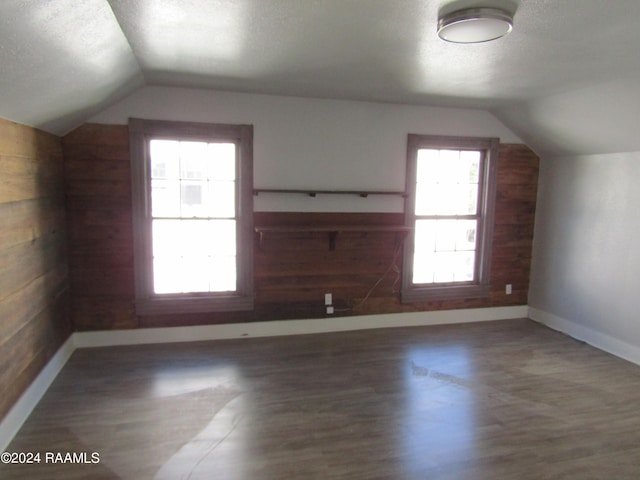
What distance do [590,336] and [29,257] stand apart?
5017 millimetres

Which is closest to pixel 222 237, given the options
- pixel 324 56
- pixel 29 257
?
pixel 29 257

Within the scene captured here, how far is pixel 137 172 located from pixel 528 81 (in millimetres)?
3367

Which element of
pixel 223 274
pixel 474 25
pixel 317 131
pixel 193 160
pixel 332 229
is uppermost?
pixel 474 25

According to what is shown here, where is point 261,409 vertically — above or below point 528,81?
below

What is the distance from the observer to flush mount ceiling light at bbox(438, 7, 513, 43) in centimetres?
194

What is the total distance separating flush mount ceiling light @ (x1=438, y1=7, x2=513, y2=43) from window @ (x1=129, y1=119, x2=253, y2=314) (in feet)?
7.48

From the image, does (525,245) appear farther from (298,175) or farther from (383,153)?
(298,175)

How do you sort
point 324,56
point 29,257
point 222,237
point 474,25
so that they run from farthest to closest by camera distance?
point 222,237 < point 29,257 < point 324,56 < point 474,25

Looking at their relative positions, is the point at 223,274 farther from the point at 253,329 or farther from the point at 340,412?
the point at 340,412

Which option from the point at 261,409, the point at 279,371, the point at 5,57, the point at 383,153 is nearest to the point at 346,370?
the point at 279,371

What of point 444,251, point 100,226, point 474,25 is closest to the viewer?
point 474,25

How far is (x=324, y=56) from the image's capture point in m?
2.74

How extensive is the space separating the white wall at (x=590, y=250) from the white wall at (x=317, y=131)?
1.17 metres

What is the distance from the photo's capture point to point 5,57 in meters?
1.84
